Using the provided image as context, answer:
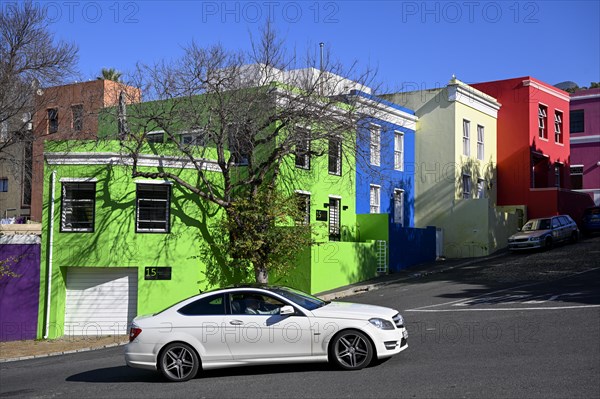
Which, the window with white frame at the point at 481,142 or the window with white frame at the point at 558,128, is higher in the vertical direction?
the window with white frame at the point at 558,128

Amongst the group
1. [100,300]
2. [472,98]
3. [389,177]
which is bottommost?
[100,300]

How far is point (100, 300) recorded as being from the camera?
76.4 ft

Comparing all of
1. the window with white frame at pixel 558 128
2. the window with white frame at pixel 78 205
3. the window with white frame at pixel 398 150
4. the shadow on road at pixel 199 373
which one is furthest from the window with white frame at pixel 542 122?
the shadow on road at pixel 199 373

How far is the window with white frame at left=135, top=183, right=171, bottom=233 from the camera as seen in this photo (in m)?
23.4

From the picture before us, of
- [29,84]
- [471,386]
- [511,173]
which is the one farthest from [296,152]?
[511,173]

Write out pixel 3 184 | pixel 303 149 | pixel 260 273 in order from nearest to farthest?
1. pixel 260 273
2. pixel 303 149
3. pixel 3 184

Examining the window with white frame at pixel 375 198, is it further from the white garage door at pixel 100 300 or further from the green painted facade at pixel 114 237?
the white garage door at pixel 100 300

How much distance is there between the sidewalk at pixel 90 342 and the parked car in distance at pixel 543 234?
3.48 m

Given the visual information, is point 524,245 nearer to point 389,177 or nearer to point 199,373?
point 389,177

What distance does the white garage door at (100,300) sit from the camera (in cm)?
2303

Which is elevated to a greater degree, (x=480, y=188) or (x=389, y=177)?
(x=389, y=177)

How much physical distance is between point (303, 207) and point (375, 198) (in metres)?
7.01

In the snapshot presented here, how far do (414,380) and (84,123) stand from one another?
19934mm

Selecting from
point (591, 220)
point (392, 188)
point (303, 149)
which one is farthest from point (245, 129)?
point (591, 220)
